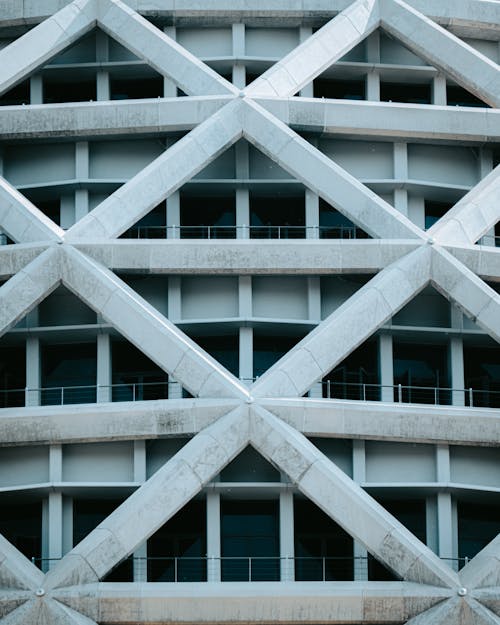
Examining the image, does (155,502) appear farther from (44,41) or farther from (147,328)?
(44,41)

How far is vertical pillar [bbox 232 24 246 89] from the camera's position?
38.1 m

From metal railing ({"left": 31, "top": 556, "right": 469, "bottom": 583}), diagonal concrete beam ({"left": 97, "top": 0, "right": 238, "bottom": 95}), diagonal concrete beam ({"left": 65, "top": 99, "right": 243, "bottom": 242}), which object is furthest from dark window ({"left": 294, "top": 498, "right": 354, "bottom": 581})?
diagonal concrete beam ({"left": 97, "top": 0, "right": 238, "bottom": 95})

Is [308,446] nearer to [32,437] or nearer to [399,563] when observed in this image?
[399,563]

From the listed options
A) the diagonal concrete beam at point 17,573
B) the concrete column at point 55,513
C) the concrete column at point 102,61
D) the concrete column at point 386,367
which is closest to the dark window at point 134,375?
the concrete column at point 55,513

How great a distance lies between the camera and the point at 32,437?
33.2 metres

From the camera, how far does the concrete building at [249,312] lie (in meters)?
31.8

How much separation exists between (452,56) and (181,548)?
44.6 feet

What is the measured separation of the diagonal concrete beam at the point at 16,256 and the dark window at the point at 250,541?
22.9 feet

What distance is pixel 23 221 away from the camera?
114ft

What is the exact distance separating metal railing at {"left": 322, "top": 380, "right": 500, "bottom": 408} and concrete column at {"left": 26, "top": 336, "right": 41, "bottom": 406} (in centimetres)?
659

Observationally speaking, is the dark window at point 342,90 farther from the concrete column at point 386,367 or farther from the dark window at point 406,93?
the concrete column at point 386,367

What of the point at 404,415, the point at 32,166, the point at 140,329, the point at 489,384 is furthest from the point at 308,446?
the point at 32,166

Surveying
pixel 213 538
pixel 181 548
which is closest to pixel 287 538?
pixel 213 538

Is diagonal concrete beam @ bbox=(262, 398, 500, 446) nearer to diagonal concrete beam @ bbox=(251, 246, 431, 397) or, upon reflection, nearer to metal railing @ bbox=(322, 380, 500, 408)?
diagonal concrete beam @ bbox=(251, 246, 431, 397)
